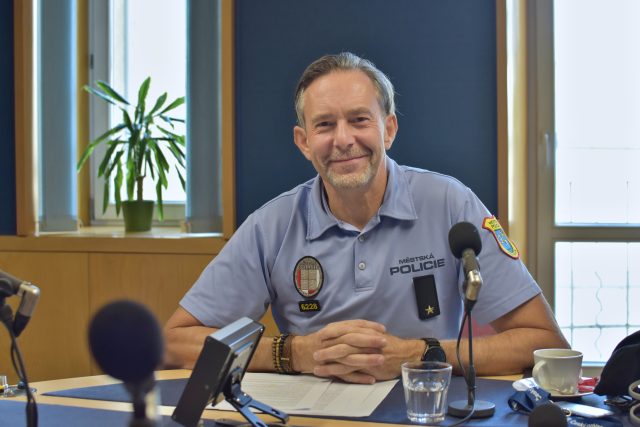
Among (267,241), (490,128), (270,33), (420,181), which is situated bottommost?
(267,241)

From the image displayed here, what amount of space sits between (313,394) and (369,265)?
1.54 ft

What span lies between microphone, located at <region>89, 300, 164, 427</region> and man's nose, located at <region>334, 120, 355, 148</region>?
4.63 feet

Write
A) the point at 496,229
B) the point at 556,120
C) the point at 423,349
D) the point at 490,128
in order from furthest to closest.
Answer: the point at 556,120
the point at 490,128
the point at 496,229
the point at 423,349

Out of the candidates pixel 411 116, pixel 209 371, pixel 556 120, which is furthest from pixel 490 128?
pixel 209 371

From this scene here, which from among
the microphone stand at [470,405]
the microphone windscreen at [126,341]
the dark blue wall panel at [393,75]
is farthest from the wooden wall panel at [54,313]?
the microphone windscreen at [126,341]

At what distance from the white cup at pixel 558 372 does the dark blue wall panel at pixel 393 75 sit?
1.31 metres

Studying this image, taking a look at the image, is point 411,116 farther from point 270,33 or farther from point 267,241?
point 267,241

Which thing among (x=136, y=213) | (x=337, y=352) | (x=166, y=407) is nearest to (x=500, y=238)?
(x=337, y=352)

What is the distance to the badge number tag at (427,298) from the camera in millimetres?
1779

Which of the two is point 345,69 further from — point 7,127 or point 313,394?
point 7,127

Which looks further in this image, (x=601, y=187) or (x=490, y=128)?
(x=601, y=187)

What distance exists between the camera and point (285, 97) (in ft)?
9.09

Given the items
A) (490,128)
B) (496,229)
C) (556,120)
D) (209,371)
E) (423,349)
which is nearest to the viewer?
(209,371)

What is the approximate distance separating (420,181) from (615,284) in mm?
1553
